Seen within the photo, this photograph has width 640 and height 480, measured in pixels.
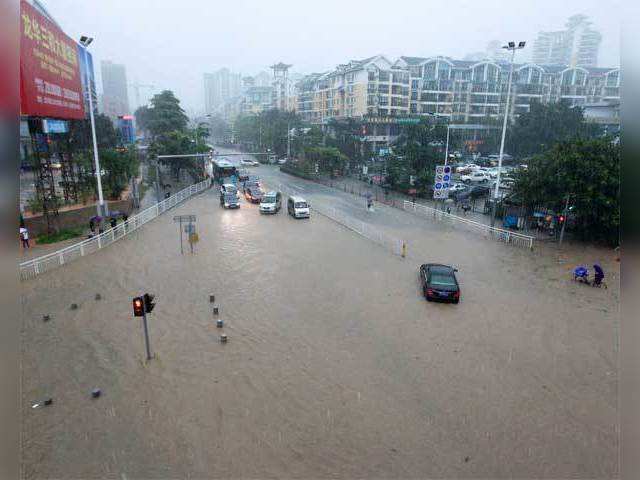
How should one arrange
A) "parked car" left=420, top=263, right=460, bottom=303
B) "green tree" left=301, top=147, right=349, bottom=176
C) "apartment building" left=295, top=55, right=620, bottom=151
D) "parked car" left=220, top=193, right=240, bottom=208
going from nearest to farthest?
"parked car" left=420, top=263, right=460, bottom=303
"parked car" left=220, top=193, right=240, bottom=208
"green tree" left=301, top=147, right=349, bottom=176
"apartment building" left=295, top=55, right=620, bottom=151

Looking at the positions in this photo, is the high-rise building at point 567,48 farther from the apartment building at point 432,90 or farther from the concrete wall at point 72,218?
the concrete wall at point 72,218

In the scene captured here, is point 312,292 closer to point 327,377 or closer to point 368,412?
point 327,377

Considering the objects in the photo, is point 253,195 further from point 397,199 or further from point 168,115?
point 168,115

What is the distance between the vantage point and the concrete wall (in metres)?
22.2

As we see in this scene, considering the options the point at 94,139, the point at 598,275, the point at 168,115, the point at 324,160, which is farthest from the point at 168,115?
the point at 598,275

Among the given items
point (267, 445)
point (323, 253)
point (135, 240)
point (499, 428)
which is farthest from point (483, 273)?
point (135, 240)

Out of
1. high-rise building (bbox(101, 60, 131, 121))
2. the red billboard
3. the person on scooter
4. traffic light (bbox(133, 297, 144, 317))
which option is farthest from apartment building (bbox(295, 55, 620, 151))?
high-rise building (bbox(101, 60, 131, 121))

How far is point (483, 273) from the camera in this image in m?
16.9

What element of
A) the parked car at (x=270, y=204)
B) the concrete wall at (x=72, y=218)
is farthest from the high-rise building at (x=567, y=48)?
the concrete wall at (x=72, y=218)

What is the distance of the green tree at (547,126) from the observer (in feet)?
172

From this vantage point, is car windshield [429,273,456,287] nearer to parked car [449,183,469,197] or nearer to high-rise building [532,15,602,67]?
parked car [449,183,469,197]

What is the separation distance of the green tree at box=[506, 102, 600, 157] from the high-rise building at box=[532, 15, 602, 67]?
5052 centimetres

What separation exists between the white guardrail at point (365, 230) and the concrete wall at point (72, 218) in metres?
12.9

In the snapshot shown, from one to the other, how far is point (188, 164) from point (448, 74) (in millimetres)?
49829
